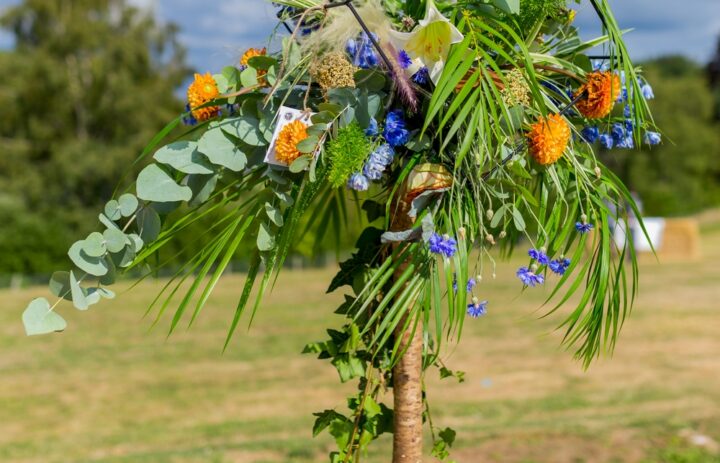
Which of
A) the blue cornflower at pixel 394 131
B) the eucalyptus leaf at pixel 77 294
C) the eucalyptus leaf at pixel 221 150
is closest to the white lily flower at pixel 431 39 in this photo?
the blue cornflower at pixel 394 131

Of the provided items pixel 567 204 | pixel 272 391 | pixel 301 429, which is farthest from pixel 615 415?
pixel 567 204

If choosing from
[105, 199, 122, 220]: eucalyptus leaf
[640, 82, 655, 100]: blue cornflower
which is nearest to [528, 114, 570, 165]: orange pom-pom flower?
[640, 82, 655, 100]: blue cornflower

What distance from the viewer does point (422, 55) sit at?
1950 millimetres

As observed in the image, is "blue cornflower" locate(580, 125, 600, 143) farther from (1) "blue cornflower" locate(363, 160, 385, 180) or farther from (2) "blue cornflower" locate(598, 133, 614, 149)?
(1) "blue cornflower" locate(363, 160, 385, 180)

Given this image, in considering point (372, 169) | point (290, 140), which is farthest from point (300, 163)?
point (372, 169)

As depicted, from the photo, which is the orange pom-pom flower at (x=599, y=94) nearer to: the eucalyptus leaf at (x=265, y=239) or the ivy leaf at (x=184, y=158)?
the eucalyptus leaf at (x=265, y=239)

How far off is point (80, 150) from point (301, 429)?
878 inches

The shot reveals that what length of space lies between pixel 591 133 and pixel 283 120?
975mm

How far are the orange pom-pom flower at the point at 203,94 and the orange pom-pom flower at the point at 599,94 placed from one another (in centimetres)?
106

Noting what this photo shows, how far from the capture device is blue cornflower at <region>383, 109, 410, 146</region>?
79.5 inches

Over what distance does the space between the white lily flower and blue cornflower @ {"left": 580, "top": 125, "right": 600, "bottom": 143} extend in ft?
2.03

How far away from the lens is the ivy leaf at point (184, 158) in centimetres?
197

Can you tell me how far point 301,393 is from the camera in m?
7.42

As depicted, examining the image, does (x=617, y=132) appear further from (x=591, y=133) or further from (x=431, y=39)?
(x=431, y=39)
